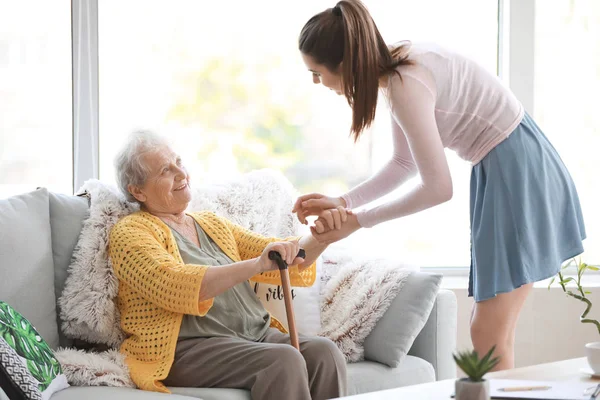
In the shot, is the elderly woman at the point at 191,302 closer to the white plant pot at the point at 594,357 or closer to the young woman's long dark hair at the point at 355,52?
the young woman's long dark hair at the point at 355,52

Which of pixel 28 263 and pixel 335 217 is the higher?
pixel 335 217

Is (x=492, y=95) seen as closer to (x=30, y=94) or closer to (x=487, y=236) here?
(x=487, y=236)

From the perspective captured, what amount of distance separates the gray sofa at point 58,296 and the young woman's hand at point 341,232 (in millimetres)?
398

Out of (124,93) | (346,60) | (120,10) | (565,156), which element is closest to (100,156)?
(124,93)

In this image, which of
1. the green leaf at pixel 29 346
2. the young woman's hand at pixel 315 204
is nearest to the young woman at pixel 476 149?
the young woman's hand at pixel 315 204

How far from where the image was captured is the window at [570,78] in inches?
140

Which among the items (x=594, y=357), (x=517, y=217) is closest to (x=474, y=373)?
(x=594, y=357)

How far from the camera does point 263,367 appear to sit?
6.75 feet

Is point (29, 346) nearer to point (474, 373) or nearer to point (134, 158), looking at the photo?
point (134, 158)

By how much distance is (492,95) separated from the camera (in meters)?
1.96

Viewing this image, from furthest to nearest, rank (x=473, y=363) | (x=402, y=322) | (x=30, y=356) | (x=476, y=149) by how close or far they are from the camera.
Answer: (x=402, y=322)
(x=476, y=149)
(x=30, y=356)
(x=473, y=363)

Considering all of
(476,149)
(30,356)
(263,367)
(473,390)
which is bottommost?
(263,367)

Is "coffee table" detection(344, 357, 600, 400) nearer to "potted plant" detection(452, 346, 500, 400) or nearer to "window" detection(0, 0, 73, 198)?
"potted plant" detection(452, 346, 500, 400)

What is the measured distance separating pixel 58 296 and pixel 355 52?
118 cm
